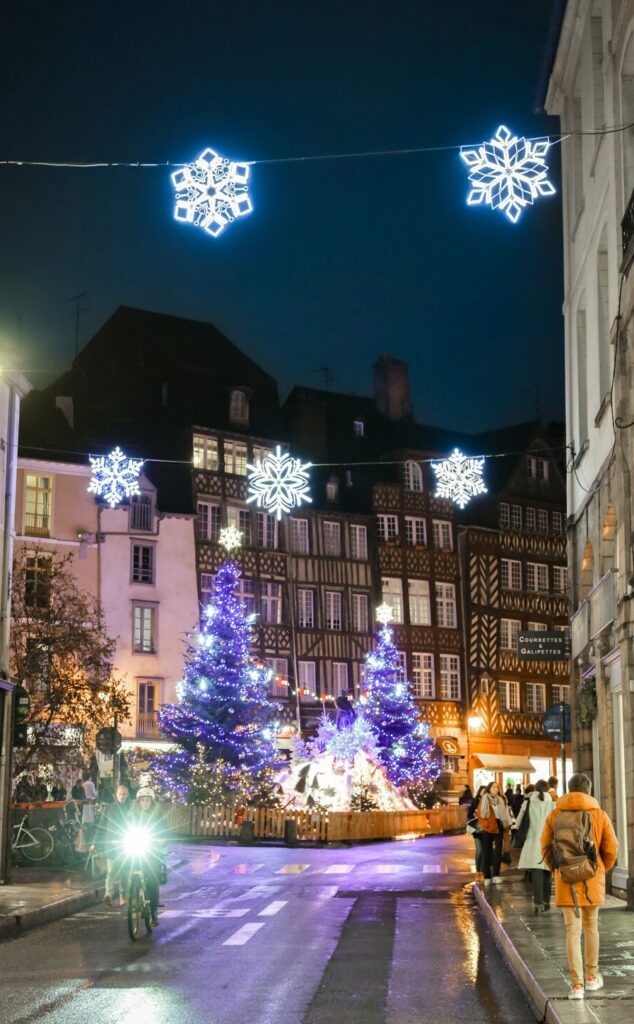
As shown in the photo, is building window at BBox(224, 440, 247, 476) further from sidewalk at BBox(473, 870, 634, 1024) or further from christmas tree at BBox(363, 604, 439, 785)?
sidewalk at BBox(473, 870, 634, 1024)

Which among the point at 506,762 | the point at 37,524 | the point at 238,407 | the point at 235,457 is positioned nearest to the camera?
the point at 37,524

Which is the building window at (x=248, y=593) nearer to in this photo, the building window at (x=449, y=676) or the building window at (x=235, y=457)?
the building window at (x=235, y=457)

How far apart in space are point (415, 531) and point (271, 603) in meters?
8.04

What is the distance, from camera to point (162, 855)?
16.4 metres

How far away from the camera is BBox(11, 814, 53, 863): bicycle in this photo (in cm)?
2530

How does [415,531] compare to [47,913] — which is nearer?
[47,913]

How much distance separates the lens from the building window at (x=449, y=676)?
61094 mm

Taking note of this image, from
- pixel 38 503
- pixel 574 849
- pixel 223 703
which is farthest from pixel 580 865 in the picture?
pixel 38 503

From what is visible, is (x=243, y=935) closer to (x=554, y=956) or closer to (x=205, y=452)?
(x=554, y=956)

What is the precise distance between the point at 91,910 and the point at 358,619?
1593 inches

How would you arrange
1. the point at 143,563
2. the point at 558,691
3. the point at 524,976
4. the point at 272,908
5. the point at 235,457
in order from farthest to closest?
the point at 558,691, the point at 235,457, the point at 143,563, the point at 272,908, the point at 524,976

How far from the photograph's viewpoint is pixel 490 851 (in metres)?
21.6

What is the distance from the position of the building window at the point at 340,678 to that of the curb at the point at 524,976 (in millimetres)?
40930

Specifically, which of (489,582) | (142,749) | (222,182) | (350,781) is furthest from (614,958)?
(489,582)
